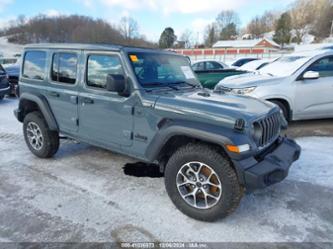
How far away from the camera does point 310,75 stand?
597 centimetres

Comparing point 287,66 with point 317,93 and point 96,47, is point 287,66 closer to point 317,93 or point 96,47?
point 317,93

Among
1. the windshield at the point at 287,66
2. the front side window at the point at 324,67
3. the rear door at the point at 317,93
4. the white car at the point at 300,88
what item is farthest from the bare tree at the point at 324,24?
the white car at the point at 300,88

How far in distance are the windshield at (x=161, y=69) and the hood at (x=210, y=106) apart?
12.4 inches

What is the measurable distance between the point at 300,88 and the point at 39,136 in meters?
5.39

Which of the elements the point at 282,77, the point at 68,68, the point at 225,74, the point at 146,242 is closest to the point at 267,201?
the point at 146,242

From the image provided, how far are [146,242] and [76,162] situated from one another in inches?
92.6

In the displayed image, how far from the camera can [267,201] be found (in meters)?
3.35

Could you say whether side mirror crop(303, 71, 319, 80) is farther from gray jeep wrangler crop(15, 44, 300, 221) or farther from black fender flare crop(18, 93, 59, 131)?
black fender flare crop(18, 93, 59, 131)

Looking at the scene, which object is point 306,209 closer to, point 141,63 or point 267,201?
point 267,201

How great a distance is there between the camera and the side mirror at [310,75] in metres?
5.94

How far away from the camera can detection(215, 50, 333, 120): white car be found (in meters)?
5.99

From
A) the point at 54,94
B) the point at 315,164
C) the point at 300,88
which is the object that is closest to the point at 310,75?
the point at 300,88

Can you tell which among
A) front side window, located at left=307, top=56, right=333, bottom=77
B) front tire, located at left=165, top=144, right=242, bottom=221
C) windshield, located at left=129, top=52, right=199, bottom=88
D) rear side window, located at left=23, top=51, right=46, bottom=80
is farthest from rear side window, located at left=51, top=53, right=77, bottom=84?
front side window, located at left=307, top=56, right=333, bottom=77

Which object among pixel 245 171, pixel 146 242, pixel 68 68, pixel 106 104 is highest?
pixel 68 68
